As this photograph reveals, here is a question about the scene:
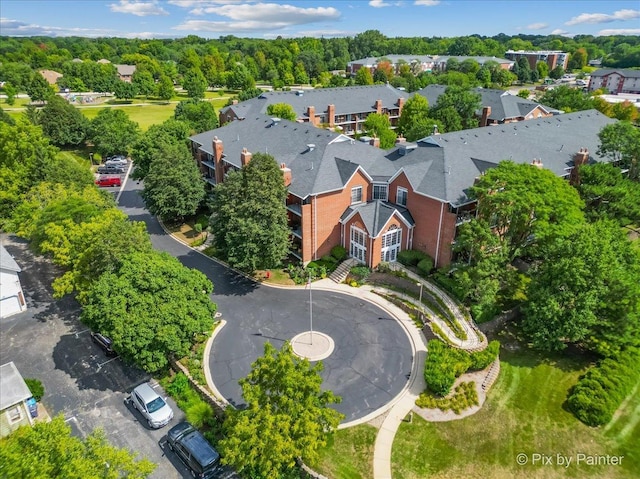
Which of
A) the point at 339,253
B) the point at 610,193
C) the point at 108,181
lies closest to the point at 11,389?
the point at 339,253

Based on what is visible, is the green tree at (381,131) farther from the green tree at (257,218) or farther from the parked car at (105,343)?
the parked car at (105,343)

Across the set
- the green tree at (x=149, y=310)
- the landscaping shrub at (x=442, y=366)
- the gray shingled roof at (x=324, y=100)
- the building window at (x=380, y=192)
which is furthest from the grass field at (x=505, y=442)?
the gray shingled roof at (x=324, y=100)

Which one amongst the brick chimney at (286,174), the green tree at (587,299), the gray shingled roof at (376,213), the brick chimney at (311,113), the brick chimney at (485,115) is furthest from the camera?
the brick chimney at (311,113)

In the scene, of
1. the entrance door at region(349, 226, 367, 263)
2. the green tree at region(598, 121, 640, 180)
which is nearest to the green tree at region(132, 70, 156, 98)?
the entrance door at region(349, 226, 367, 263)

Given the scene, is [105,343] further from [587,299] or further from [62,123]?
Answer: [62,123]

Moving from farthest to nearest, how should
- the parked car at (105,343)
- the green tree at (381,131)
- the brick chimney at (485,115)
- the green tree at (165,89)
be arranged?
the green tree at (165,89) < the brick chimney at (485,115) < the green tree at (381,131) < the parked car at (105,343)

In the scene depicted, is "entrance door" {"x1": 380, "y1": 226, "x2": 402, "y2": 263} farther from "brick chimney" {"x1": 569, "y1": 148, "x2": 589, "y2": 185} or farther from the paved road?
"brick chimney" {"x1": 569, "y1": 148, "x2": 589, "y2": 185}

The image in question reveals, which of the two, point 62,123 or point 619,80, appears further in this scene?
point 619,80
